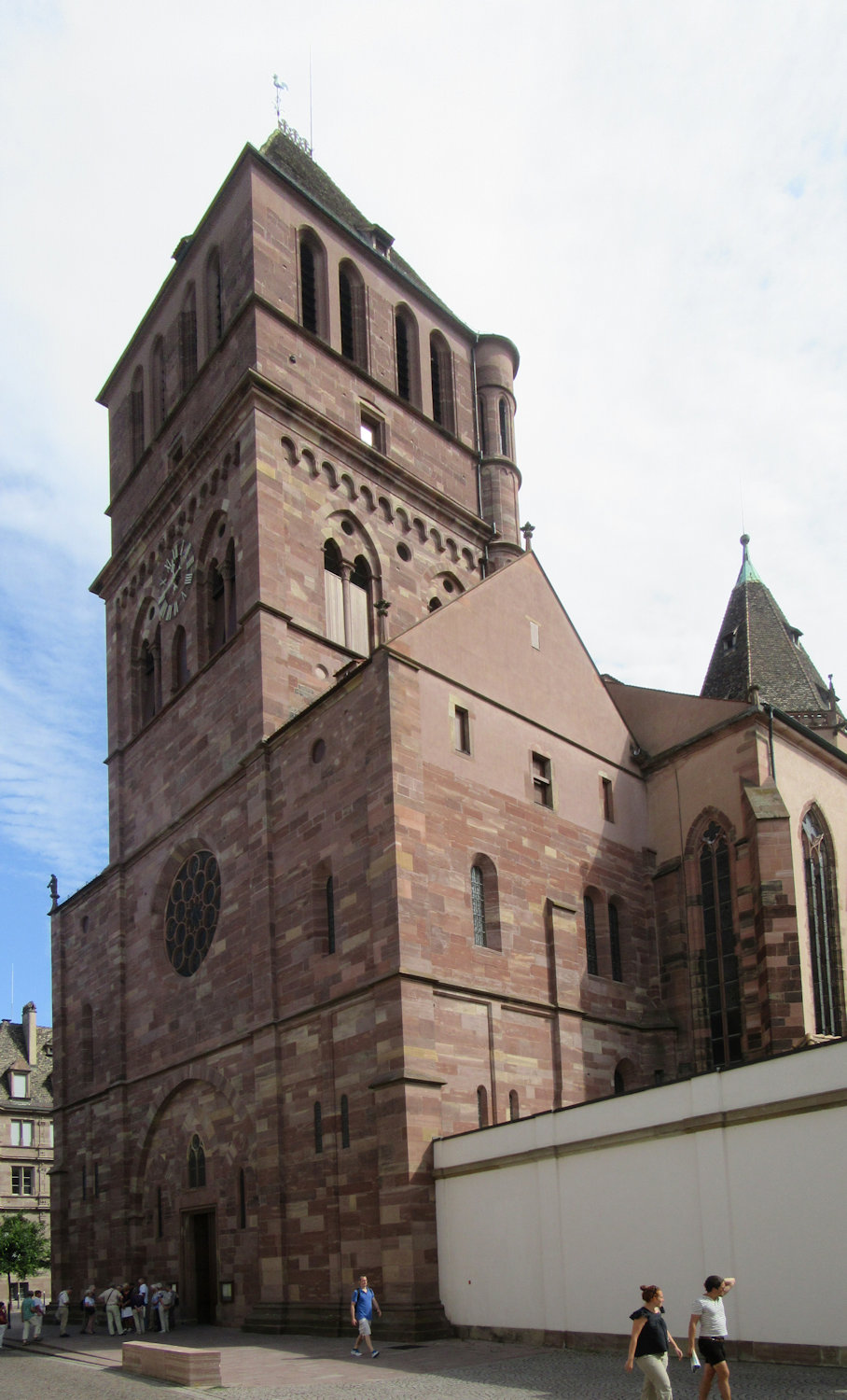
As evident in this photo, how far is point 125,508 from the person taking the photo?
3625 centimetres

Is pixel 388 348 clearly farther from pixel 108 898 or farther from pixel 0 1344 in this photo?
pixel 0 1344

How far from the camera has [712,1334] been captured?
37.2ft

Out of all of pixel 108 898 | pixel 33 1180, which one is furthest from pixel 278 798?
pixel 33 1180

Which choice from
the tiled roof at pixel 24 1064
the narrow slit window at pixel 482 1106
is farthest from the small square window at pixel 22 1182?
the narrow slit window at pixel 482 1106

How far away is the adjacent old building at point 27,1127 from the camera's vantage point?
5612 centimetres

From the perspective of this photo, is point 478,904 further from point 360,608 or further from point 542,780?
point 360,608

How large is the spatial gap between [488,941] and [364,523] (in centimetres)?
1197

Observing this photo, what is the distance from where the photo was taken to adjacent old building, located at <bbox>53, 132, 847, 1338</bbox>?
21.7 m

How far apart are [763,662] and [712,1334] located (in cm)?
2485

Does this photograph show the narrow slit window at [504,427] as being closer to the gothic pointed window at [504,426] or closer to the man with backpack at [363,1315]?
the gothic pointed window at [504,426]

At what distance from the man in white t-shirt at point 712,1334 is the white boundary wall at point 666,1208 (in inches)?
135

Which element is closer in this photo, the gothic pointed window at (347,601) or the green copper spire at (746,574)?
the gothic pointed window at (347,601)

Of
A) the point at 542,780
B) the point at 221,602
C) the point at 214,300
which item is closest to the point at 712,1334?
the point at 542,780

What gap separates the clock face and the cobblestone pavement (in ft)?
57.2
